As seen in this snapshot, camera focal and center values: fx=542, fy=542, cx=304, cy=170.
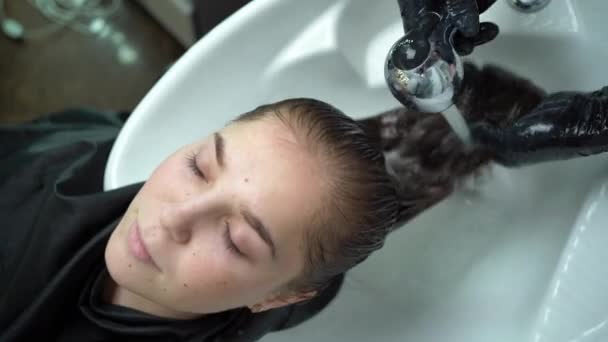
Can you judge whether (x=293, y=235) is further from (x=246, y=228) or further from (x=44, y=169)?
(x=44, y=169)

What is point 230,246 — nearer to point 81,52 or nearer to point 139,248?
point 139,248

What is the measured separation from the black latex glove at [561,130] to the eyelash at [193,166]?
34 cm

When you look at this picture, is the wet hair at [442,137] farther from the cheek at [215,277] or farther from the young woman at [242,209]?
the cheek at [215,277]

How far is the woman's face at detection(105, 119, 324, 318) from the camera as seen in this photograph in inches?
20.8

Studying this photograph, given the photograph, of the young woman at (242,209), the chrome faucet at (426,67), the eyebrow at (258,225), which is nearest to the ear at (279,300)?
the young woman at (242,209)

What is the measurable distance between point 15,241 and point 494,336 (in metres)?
0.65

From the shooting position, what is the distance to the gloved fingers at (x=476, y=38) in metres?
0.51

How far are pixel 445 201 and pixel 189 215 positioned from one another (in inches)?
15.4

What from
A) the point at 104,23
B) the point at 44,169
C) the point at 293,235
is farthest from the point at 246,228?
the point at 104,23

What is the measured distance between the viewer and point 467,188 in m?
0.76

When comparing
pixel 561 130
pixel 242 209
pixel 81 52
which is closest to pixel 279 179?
pixel 242 209

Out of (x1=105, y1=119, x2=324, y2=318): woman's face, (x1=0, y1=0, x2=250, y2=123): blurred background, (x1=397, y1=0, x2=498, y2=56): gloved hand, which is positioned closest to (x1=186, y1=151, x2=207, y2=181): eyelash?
(x1=105, y1=119, x2=324, y2=318): woman's face

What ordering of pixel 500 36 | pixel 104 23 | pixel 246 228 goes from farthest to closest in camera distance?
pixel 104 23
pixel 500 36
pixel 246 228

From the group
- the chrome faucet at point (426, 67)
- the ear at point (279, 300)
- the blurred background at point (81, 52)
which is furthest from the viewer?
the blurred background at point (81, 52)
